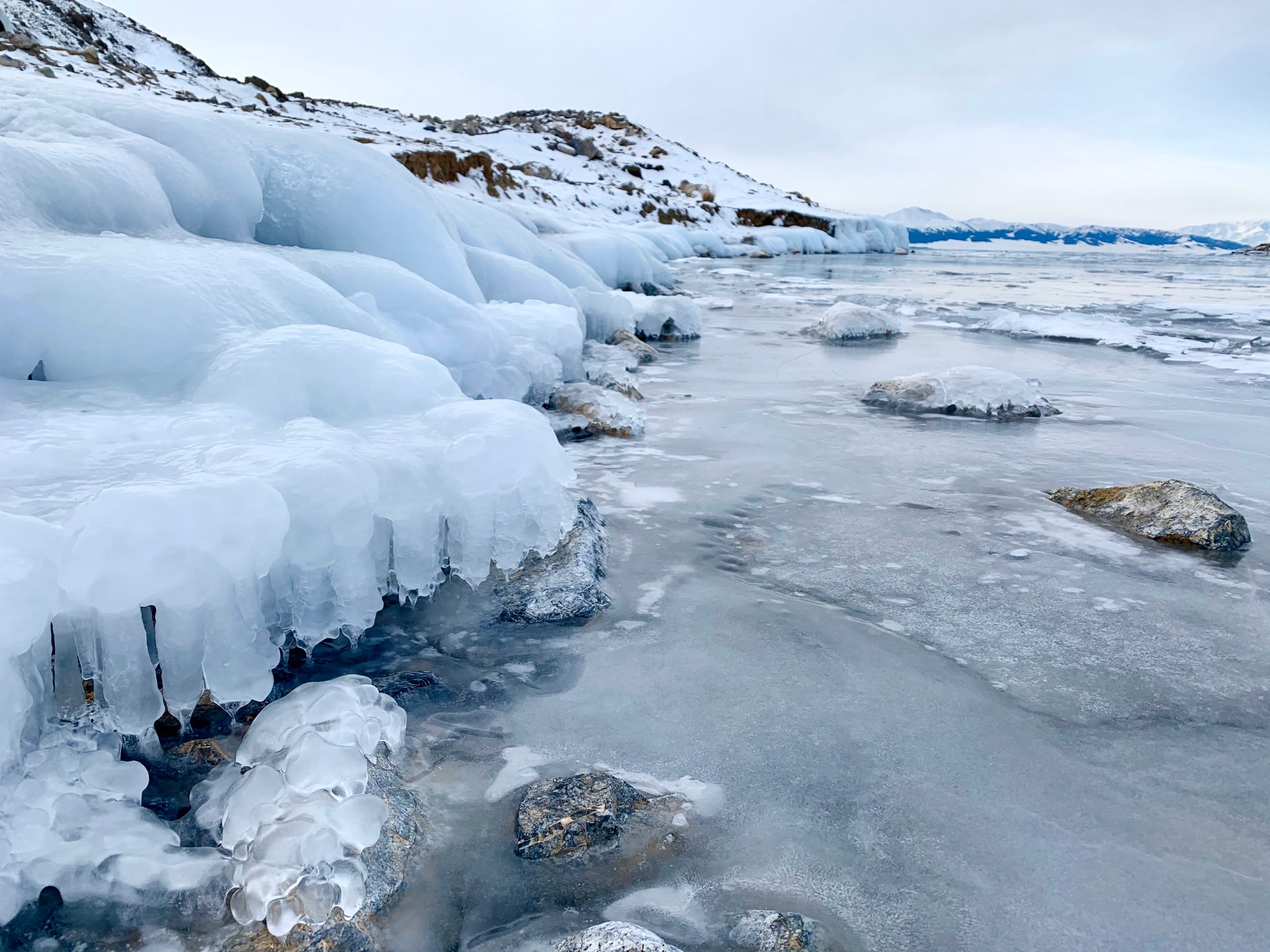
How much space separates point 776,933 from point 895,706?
88cm

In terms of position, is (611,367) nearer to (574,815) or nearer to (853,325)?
(853,325)

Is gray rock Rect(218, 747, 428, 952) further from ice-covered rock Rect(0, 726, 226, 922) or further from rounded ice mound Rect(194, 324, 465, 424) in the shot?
rounded ice mound Rect(194, 324, 465, 424)

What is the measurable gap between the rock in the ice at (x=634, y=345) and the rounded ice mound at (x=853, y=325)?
2414 millimetres

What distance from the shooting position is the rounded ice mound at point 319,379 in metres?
2.38

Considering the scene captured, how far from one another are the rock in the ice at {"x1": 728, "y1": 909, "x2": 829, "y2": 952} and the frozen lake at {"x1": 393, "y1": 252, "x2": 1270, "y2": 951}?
5 cm

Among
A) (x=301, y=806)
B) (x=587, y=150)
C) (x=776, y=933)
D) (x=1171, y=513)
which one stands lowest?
(x=776, y=933)

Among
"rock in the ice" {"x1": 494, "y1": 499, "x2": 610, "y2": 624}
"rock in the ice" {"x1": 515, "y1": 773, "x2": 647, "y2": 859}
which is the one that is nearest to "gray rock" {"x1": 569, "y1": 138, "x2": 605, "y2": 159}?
"rock in the ice" {"x1": 494, "y1": 499, "x2": 610, "y2": 624}

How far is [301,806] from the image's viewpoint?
59.1 inches

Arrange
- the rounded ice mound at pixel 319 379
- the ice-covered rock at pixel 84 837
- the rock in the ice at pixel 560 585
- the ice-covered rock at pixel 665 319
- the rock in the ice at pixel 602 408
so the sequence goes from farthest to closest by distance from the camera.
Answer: the ice-covered rock at pixel 665 319, the rock in the ice at pixel 602 408, the rock in the ice at pixel 560 585, the rounded ice mound at pixel 319 379, the ice-covered rock at pixel 84 837

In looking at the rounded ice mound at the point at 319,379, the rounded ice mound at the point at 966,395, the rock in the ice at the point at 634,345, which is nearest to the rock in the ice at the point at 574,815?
the rounded ice mound at the point at 319,379

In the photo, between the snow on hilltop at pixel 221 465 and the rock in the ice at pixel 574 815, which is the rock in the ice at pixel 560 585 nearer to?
the snow on hilltop at pixel 221 465

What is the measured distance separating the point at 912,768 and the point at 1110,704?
0.69m

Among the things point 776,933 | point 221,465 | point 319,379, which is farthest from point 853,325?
point 776,933

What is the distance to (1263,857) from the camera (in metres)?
1.54
